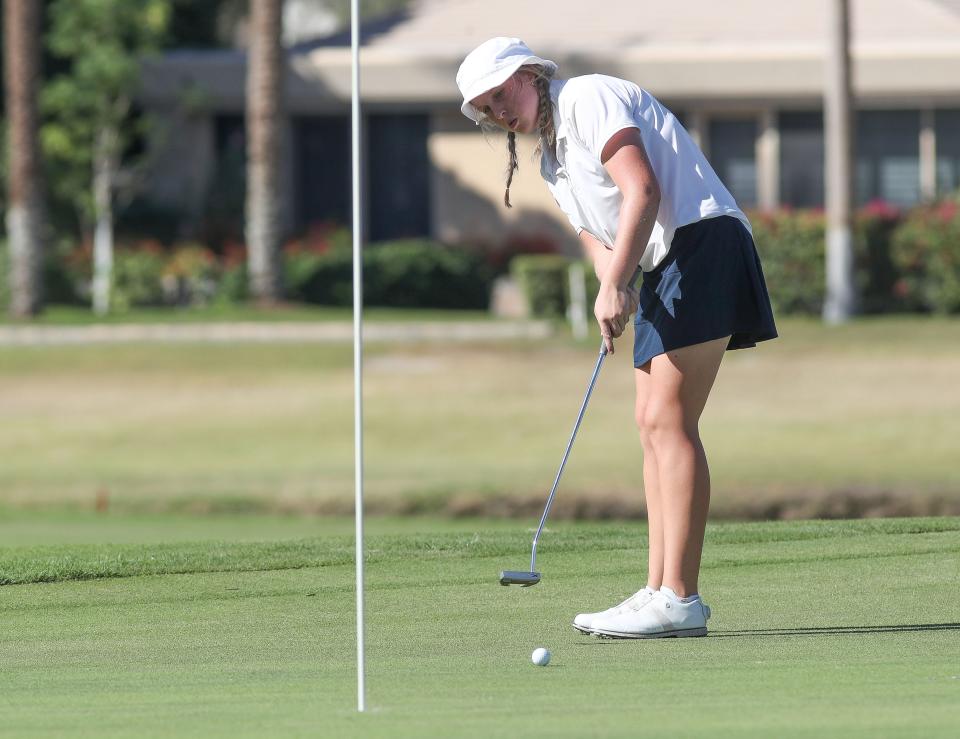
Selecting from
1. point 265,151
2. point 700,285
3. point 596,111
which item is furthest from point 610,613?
point 265,151

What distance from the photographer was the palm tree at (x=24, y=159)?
25.7 m

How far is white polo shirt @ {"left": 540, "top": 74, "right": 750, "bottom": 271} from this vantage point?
5.59 m

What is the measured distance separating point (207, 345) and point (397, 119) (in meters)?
8.65

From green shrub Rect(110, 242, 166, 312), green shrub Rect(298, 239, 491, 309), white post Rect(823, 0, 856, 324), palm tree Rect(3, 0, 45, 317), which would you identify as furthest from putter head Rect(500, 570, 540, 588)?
green shrub Rect(110, 242, 166, 312)

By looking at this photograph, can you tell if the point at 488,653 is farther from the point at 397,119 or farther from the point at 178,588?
the point at 397,119

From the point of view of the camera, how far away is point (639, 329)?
582 cm

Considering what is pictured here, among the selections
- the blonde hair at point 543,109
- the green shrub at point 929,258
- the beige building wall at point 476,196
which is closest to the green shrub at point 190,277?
the beige building wall at point 476,196

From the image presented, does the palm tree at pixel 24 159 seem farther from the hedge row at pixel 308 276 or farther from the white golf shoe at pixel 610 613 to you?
the white golf shoe at pixel 610 613

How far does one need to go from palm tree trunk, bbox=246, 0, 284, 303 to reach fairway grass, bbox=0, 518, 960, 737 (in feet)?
58.9

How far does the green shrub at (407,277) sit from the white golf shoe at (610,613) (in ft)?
71.0

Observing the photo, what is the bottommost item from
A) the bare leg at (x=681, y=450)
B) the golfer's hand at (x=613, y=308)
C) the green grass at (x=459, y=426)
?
the green grass at (x=459, y=426)

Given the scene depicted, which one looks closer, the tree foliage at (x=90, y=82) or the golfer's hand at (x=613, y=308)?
the golfer's hand at (x=613, y=308)

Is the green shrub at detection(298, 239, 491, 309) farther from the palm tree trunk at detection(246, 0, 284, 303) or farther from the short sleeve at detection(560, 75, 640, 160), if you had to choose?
the short sleeve at detection(560, 75, 640, 160)

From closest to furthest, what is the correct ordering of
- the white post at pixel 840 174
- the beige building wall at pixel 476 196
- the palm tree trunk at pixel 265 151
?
the white post at pixel 840 174
the palm tree trunk at pixel 265 151
the beige building wall at pixel 476 196
